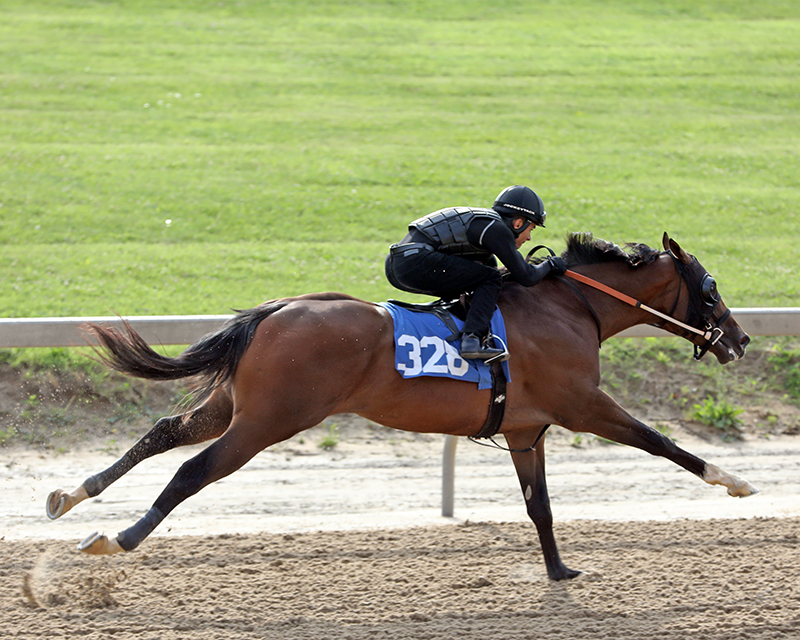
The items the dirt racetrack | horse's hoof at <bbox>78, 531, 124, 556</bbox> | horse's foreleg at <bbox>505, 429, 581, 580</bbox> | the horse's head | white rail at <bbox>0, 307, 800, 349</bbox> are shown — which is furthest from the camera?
white rail at <bbox>0, 307, 800, 349</bbox>

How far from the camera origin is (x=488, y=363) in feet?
14.5

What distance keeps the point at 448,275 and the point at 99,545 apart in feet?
7.34

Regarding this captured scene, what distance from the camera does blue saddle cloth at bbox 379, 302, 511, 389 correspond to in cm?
429

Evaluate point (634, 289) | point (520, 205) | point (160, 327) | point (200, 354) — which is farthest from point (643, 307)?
point (160, 327)

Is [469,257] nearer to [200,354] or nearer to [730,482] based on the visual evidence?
[200,354]

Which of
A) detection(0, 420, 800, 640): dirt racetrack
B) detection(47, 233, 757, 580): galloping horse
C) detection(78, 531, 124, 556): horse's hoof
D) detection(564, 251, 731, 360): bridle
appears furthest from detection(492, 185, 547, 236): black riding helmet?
detection(78, 531, 124, 556): horse's hoof

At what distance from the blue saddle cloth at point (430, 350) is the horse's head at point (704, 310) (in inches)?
54.1

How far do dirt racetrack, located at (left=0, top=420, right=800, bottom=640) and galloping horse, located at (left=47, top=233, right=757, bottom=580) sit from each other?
1.61 ft

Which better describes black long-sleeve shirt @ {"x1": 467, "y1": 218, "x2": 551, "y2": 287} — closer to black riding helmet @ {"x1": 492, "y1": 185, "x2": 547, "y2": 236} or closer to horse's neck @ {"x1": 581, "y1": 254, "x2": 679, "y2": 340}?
black riding helmet @ {"x1": 492, "y1": 185, "x2": 547, "y2": 236}

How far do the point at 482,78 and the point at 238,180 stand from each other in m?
6.78

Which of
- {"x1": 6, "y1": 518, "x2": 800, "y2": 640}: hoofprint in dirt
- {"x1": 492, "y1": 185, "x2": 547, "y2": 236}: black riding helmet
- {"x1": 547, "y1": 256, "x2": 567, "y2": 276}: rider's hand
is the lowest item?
{"x1": 6, "y1": 518, "x2": 800, "y2": 640}: hoofprint in dirt

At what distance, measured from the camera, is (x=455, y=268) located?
4516mm

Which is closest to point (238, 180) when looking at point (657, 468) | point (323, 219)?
point (323, 219)

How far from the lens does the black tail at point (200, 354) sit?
423 cm
